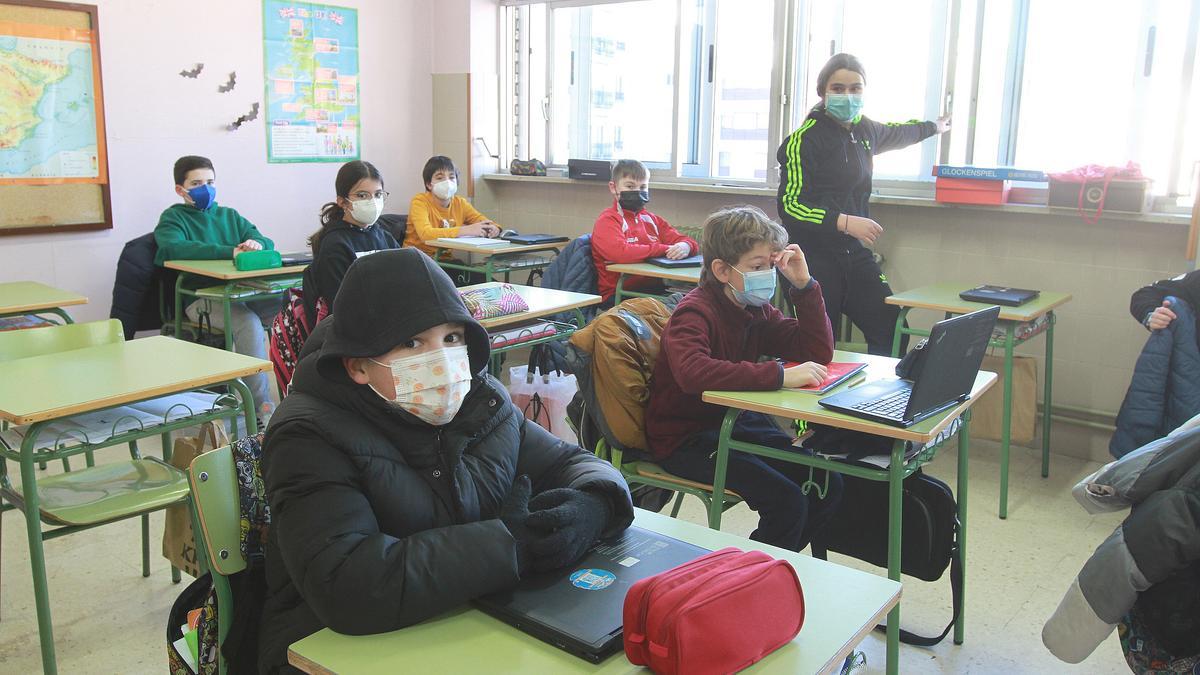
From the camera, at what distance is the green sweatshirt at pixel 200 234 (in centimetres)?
484

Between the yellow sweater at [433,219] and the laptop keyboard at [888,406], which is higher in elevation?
the yellow sweater at [433,219]

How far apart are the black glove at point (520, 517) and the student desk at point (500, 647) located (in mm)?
105

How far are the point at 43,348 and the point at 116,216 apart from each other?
103 inches

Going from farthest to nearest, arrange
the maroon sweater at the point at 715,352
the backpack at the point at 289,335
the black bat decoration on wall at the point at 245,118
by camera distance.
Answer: the black bat decoration on wall at the point at 245,118
the backpack at the point at 289,335
the maroon sweater at the point at 715,352

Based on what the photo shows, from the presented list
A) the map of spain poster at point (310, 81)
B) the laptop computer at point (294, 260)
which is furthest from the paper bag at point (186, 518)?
the map of spain poster at point (310, 81)

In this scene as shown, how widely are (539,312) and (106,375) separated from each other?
5.25 ft

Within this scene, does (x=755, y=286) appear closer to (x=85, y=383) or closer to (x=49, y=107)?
(x=85, y=383)

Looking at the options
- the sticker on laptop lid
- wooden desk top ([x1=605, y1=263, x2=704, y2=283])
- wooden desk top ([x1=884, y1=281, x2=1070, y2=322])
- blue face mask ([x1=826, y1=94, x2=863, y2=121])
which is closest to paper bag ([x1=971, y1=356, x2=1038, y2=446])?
wooden desk top ([x1=884, y1=281, x2=1070, y2=322])

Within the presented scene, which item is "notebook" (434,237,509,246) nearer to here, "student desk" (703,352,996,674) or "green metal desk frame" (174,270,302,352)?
"green metal desk frame" (174,270,302,352)

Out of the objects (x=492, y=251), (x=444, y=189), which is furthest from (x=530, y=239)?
(x=444, y=189)

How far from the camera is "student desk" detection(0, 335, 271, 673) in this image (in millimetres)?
2273

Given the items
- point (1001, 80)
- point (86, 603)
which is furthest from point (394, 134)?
point (86, 603)

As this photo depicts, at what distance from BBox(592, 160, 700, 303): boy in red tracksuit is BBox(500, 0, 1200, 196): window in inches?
25.9

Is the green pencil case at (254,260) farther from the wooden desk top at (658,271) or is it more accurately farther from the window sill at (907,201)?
the window sill at (907,201)
